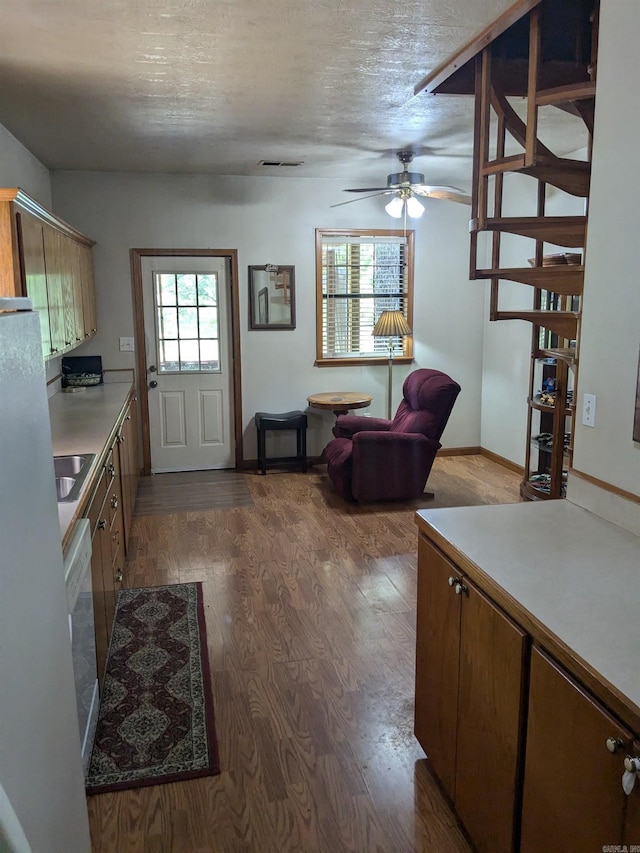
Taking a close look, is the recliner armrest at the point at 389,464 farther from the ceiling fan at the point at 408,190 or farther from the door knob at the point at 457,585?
the door knob at the point at 457,585

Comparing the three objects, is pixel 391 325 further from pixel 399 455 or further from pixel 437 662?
pixel 437 662

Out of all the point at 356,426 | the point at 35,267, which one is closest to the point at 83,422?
the point at 35,267

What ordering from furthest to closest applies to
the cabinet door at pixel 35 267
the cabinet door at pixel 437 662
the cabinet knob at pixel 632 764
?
the cabinet door at pixel 35 267 → the cabinet door at pixel 437 662 → the cabinet knob at pixel 632 764

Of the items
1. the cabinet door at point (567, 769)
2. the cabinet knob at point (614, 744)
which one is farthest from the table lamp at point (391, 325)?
the cabinet knob at point (614, 744)

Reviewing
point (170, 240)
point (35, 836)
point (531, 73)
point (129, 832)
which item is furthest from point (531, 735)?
point (170, 240)

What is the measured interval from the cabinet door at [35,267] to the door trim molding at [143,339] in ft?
Answer: 7.87

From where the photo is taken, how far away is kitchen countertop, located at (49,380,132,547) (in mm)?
→ 2328

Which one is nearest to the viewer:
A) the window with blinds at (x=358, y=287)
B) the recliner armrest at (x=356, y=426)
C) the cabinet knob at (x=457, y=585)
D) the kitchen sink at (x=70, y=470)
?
the cabinet knob at (x=457, y=585)

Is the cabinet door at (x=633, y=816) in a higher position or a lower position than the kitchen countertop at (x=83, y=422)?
lower

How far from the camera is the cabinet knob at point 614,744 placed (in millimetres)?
1179

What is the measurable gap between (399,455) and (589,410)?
286 cm

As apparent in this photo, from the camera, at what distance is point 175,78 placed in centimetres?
317

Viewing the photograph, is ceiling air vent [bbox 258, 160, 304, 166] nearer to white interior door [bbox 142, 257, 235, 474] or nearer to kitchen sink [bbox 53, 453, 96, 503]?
white interior door [bbox 142, 257, 235, 474]

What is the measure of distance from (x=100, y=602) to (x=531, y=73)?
2517mm
